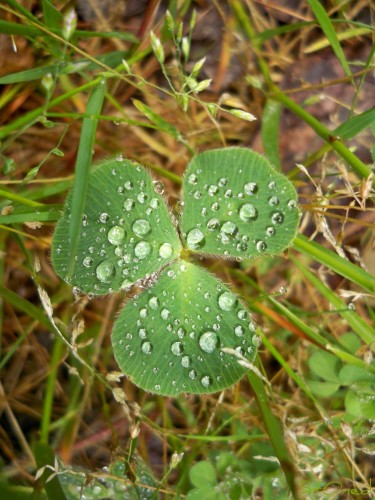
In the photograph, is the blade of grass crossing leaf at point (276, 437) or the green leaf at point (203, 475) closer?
the blade of grass crossing leaf at point (276, 437)

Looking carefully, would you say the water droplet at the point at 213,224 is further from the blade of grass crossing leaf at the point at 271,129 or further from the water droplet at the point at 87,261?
the blade of grass crossing leaf at the point at 271,129

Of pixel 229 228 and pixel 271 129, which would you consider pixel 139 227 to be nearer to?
pixel 229 228

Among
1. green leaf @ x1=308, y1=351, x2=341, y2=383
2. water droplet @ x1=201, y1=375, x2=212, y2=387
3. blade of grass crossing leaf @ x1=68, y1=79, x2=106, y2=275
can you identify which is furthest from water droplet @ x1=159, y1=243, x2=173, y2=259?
green leaf @ x1=308, y1=351, x2=341, y2=383

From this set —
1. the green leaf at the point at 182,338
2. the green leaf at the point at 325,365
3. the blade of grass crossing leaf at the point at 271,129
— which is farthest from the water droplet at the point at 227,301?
the blade of grass crossing leaf at the point at 271,129

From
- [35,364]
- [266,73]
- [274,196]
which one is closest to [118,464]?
[35,364]

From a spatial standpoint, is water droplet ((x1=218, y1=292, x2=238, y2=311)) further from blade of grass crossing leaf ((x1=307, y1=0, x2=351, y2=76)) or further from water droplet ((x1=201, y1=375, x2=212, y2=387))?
blade of grass crossing leaf ((x1=307, y1=0, x2=351, y2=76))

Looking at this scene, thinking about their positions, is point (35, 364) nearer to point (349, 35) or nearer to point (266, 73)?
point (266, 73)
